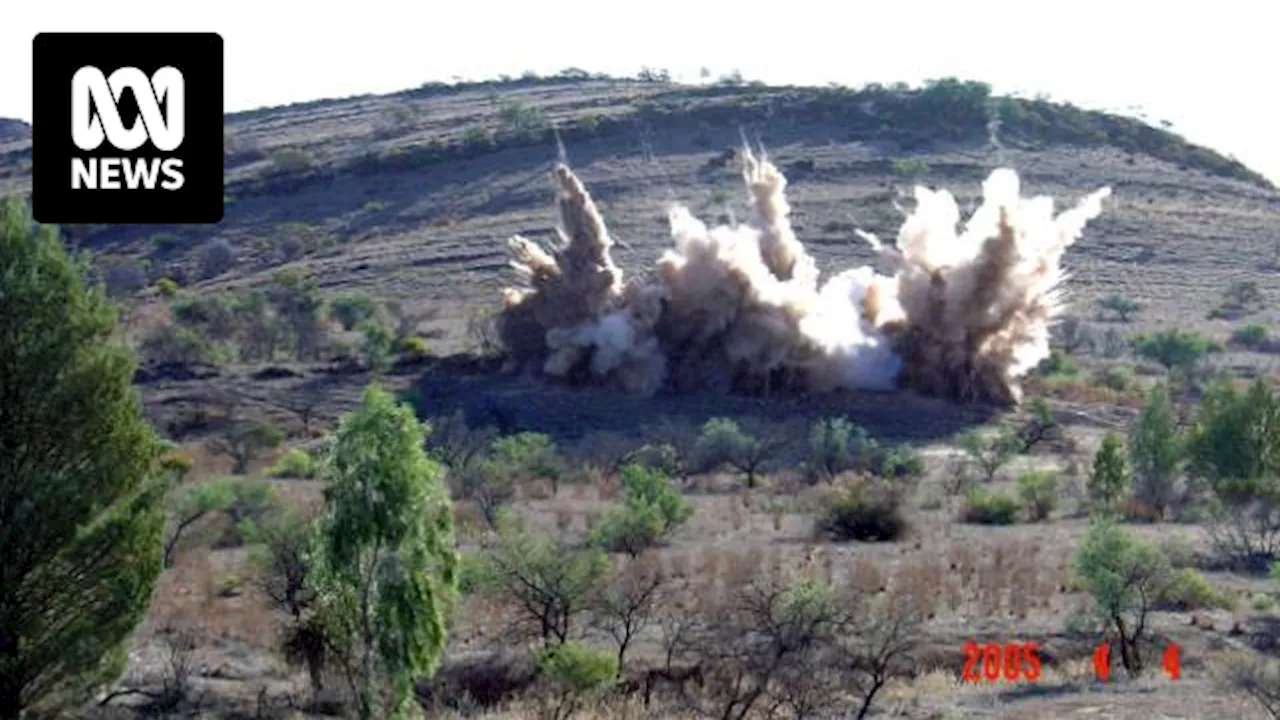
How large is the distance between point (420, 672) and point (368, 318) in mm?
65215

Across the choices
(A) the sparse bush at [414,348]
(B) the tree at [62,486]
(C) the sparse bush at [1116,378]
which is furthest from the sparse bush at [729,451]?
(B) the tree at [62,486]

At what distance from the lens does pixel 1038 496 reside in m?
47.9

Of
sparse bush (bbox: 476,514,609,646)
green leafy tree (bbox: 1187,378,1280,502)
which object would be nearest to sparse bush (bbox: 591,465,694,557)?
sparse bush (bbox: 476,514,609,646)

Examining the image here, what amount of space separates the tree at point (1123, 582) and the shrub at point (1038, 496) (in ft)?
42.7

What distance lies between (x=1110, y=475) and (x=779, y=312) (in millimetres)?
19988

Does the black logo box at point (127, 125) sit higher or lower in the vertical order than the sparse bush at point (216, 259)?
higher

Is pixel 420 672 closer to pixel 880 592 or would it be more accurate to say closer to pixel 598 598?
pixel 598 598

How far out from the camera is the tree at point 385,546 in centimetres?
2156

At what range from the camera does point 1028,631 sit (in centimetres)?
3322

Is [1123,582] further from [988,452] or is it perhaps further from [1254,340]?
[1254,340]

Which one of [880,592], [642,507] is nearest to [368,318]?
[642,507]

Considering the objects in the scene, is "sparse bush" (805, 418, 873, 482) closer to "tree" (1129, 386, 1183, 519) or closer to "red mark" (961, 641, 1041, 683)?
"tree" (1129, 386, 1183, 519)

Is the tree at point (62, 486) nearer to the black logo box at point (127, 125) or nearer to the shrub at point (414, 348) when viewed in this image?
the black logo box at point (127, 125)

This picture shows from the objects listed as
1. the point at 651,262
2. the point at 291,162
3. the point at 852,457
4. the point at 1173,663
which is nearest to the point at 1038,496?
the point at 852,457
